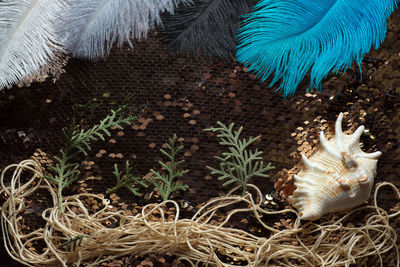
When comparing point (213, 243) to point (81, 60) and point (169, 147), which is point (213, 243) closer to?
point (169, 147)

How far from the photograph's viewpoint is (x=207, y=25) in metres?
0.99

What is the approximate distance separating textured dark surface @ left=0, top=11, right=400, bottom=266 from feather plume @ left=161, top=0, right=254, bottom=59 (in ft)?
0.09

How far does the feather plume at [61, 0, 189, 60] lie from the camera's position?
979 millimetres

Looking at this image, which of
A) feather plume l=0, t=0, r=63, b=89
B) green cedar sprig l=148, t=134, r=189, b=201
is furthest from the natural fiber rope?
feather plume l=0, t=0, r=63, b=89

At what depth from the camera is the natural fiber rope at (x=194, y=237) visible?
0.93 meters

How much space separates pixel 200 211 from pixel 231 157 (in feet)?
0.36

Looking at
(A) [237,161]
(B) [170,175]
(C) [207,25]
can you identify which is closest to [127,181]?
(B) [170,175]

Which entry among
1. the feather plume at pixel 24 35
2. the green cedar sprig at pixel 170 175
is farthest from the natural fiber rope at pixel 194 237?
the feather plume at pixel 24 35

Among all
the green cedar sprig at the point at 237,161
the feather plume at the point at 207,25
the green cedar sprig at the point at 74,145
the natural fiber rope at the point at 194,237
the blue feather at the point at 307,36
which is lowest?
the natural fiber rope at the point at 194,237

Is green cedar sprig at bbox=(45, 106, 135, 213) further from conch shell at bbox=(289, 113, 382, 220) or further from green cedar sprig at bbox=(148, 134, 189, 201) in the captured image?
conch shell at bbox=(289, 113, 382, 220)

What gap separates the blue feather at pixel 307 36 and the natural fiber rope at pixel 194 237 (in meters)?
0.22

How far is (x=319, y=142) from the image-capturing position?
3.22 feet

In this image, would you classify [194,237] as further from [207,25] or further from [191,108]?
[207,25]

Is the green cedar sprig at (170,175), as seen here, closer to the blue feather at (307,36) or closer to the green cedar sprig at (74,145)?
the green cedar sprig at (74,145)
